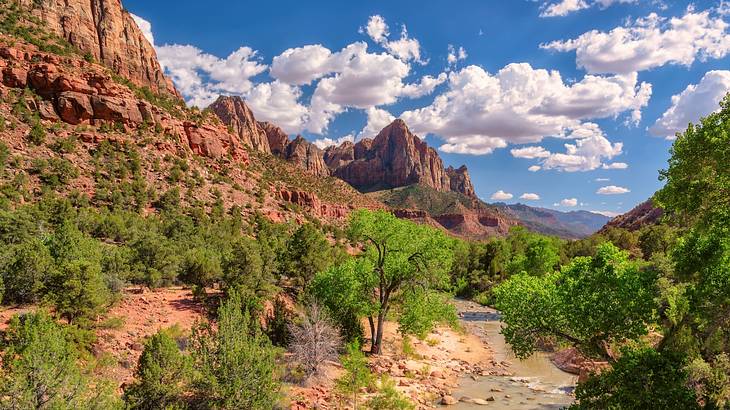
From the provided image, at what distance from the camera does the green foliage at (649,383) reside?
29.5ft

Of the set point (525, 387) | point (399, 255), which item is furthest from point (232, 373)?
point (525, 387)

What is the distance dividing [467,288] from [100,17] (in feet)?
338

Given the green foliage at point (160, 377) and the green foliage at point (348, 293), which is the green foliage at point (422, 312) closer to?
the green foliage at point (348, 293)

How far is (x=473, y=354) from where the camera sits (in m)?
28.8

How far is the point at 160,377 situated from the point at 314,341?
7450 millimetres

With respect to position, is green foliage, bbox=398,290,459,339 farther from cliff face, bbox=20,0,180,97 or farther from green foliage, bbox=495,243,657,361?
cliff face, bbox=20,0,180,97

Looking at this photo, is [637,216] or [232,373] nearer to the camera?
[232,373]

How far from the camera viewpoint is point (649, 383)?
9.26 metres

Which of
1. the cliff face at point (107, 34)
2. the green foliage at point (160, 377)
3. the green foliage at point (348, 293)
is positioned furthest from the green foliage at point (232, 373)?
the cliff face at point (107, 34)

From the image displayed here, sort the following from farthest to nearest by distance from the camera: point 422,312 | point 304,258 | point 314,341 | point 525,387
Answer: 1. point 304,258
2. point 422,312
3. point 525,387
4. point 314,341

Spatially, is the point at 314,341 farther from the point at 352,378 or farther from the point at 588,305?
the point at 588,305

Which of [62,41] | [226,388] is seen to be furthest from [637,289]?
[62,41]

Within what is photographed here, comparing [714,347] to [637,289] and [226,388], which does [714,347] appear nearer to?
[637,289]

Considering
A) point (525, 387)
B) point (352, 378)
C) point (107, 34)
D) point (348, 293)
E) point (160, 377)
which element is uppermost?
point (107, 34)
